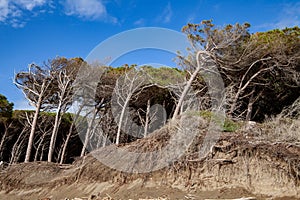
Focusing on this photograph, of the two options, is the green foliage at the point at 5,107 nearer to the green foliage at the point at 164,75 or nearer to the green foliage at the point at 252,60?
the green foliage at the point at 164,75

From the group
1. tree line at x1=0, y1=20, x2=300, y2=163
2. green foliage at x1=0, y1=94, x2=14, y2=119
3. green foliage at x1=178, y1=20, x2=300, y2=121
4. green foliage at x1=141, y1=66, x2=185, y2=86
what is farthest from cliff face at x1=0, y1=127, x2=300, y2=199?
green foliage at x1=0, y1=94, x2=14, y2=119

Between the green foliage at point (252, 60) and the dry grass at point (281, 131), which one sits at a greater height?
the green foliage at point (252, 60)

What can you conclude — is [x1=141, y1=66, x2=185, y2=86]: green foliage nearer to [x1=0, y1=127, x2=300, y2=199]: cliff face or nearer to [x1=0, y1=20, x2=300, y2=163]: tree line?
[x1=0, y1=20, x2=300, y2=163]: tree line

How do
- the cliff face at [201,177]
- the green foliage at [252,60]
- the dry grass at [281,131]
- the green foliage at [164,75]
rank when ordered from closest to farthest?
the cliff face at [201,177] → the dry grass at [281,131] → the green foliage at [252,60] → the green foliage at [164,75]

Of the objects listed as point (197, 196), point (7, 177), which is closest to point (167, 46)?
point (197, 196)

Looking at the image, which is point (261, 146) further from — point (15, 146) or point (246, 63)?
point (15, 146)

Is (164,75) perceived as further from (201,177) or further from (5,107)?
(5,107)

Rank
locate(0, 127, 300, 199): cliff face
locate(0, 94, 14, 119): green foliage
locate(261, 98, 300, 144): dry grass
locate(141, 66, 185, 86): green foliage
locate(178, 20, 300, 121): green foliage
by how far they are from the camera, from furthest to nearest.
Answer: locate(0, 94, 14, 119): green foliage, locate(141, 66, 185, 86): green foliage, locate(178, 20, 300, 121): green foliage, locate(261, 98, 300, 144): dry grass, locate(0, 127, 300, 199): cliff face

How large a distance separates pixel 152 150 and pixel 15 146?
679 inches

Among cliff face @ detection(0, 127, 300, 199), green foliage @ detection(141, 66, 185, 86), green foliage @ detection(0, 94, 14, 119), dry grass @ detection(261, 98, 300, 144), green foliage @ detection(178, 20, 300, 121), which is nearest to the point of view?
cliff face @ detection(0, 127, 300, 199)

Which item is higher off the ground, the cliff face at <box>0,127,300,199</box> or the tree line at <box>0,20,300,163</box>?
the tree line at <box>0,20,300,163</box>

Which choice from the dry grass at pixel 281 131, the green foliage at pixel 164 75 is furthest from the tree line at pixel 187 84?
the dry grass at pixel 281 131

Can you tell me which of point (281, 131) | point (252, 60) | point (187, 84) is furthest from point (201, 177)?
point (252, 60)

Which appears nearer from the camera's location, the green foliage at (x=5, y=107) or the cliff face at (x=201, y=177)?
the cliff face at (x=201, y=177)
